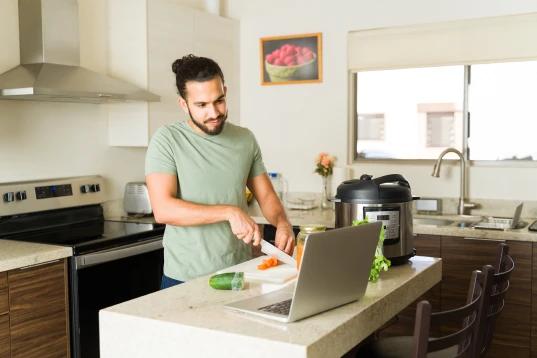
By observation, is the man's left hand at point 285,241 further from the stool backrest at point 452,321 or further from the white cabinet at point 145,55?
the white cabinet at point 145,55

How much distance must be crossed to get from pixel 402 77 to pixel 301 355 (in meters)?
3.15

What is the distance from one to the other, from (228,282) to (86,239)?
1.60 metres

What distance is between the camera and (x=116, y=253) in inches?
129

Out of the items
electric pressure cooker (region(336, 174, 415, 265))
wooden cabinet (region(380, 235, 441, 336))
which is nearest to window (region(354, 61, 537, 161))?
wooden cabinet (region(380, 235, 441, 336))

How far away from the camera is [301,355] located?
1397mm

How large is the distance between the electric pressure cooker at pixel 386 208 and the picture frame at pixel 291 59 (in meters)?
2.33

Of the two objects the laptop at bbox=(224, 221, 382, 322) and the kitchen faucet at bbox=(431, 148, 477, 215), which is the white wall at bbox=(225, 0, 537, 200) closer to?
the kitchen faucet at bbox=(431, 148, 477, 215)

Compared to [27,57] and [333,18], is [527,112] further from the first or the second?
[27,57]

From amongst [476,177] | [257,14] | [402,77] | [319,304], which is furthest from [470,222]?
[319,304]

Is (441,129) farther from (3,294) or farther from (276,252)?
(3,294)

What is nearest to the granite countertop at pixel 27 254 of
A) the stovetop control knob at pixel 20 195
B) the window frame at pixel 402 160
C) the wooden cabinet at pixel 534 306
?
the stovetop control knob at pixel 20 195

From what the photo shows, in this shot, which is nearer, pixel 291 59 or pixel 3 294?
pixel 3 294

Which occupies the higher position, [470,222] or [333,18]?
[333,18]

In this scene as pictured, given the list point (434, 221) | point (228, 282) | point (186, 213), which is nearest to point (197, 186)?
point (186, 213)
